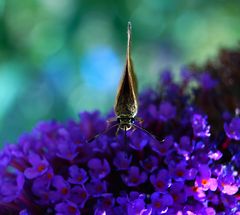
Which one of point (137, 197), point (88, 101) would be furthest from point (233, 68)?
point (88, 101)

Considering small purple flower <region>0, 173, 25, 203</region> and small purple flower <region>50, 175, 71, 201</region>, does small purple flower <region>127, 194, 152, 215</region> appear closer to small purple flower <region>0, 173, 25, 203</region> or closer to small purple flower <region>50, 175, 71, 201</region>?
small purple flower <region>50, 175, 71, 201</region>

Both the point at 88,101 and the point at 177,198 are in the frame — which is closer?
the point at 177,198

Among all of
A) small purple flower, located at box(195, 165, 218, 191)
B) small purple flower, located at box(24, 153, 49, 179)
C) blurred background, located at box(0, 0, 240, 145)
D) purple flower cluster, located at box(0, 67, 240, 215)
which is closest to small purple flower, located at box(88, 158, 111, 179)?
purple flower cluster, located at box(0, 67, 240, 215)

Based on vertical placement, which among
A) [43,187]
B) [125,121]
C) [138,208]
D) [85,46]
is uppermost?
Result: [85,46]

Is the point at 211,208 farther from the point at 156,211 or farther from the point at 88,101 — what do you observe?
the point at 88,101

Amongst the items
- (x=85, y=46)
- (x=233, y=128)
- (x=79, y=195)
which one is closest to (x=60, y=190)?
(x=79, y=195)

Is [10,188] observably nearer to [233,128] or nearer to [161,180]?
[161,180]
